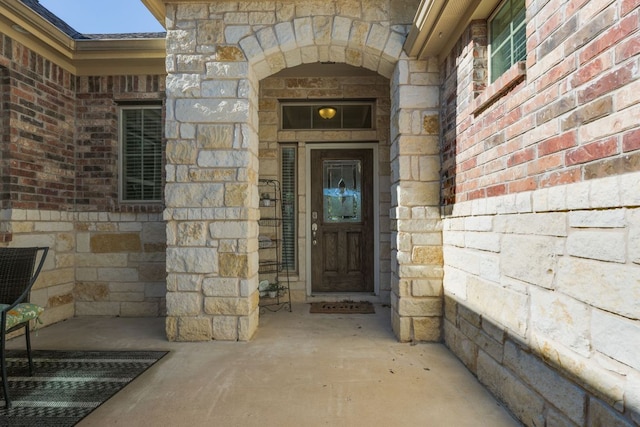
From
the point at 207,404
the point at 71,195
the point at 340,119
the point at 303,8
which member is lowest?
the point at 207,404

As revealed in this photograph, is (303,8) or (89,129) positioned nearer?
(303,8)

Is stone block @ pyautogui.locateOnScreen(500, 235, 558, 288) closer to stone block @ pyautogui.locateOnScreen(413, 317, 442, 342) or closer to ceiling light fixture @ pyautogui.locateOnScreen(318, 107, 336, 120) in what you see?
stone block @ pyautogui.locateOnScreen(413, 317, 442, 342)

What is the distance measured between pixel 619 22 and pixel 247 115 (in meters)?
2.44

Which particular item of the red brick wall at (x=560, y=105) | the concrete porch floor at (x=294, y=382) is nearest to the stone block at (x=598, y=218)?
the red brick wall at (x=560, y=105)

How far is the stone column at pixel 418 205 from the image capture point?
3020 mm

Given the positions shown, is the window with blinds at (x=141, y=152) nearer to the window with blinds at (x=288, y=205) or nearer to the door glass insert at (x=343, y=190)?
the window with blinds at (x=288, y=205)

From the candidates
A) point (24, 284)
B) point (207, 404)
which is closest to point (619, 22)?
point (207, 404)

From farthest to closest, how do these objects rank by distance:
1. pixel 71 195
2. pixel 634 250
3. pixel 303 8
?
pixel 71 195, pixel 303 8, pixel 634 250

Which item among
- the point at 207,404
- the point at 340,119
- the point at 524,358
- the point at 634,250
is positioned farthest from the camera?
the point at 340,119

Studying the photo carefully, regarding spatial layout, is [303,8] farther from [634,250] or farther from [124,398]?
[124,398]

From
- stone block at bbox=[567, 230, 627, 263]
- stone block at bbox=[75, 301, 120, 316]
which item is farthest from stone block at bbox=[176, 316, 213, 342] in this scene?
stone block at bbox=[567, 230, 627, 263]

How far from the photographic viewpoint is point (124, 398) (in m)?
2.15

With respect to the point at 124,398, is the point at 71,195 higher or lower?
higher

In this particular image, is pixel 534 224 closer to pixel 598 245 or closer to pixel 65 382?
pixel 598 245
